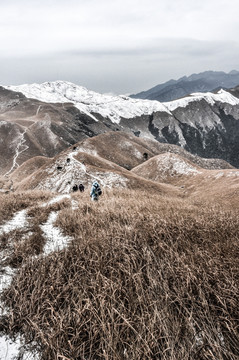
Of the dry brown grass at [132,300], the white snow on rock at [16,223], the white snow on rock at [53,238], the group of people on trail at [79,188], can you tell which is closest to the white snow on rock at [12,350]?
the dry brown grass at [132,300]

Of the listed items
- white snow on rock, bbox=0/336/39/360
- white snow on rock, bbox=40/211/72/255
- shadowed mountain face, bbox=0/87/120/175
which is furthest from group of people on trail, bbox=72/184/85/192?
shadowed mountain face, bbox=0/87/120/175

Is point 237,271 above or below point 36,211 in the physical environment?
above

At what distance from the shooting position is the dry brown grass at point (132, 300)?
8.66 feet

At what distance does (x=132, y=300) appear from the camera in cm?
329

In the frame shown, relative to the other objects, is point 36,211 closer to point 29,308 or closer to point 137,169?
point 29,308

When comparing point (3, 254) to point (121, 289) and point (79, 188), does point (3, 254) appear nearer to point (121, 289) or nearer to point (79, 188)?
point (121, 289)

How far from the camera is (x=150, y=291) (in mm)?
3428

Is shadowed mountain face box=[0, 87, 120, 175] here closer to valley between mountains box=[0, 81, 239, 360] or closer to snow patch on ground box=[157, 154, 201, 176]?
snow patch on ground box=[157, 154, 201, 176]

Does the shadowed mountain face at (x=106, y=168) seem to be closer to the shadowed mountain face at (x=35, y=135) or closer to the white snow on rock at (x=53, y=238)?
the white snow on rock at (x=53, y=238)

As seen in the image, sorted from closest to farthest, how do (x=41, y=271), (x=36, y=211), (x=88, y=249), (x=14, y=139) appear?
(x=41, y=271), (x=88, y=249), (x=36, y=211), (x=14, y=139)

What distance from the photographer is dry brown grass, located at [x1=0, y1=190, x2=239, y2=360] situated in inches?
104

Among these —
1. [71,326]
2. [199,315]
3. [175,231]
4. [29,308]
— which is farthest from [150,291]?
[175,231]

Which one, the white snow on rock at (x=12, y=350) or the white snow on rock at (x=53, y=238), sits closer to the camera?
the white snow on rock at (x=12, y=350)

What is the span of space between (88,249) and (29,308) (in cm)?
172
